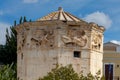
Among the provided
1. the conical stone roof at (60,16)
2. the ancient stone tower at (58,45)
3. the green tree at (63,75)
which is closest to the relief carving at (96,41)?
the ancient stone tower at (58,45)

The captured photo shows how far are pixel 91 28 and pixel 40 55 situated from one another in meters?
3.22

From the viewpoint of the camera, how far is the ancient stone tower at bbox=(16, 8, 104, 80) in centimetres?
2336

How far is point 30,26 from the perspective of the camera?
2402cm

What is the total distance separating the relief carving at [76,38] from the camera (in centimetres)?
2341

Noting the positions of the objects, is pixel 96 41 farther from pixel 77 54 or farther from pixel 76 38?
pixel 77 54

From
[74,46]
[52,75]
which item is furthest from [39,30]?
[52,75]

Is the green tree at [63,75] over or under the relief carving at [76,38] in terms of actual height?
under

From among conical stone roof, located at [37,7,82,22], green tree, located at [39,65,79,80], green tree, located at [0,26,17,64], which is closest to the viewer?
green tree, located at [39,65,79,80]

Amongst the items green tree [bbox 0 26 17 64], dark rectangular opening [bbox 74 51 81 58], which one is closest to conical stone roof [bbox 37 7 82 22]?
dark rectangular opening [bbox 74 51 81 58]

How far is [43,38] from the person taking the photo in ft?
77.3

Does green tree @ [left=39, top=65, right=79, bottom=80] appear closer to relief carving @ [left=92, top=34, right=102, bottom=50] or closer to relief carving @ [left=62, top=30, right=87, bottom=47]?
relief carving @ [left=62, top=30, right=87, bottom=47]

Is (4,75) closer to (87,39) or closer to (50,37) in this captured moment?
(50,37)

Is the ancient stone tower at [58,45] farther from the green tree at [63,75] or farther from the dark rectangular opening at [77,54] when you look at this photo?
the green tree at [63,75]

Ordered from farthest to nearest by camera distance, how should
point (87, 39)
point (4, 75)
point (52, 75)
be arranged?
point (87, 39)
point (4, 75)
point (52, 75)
